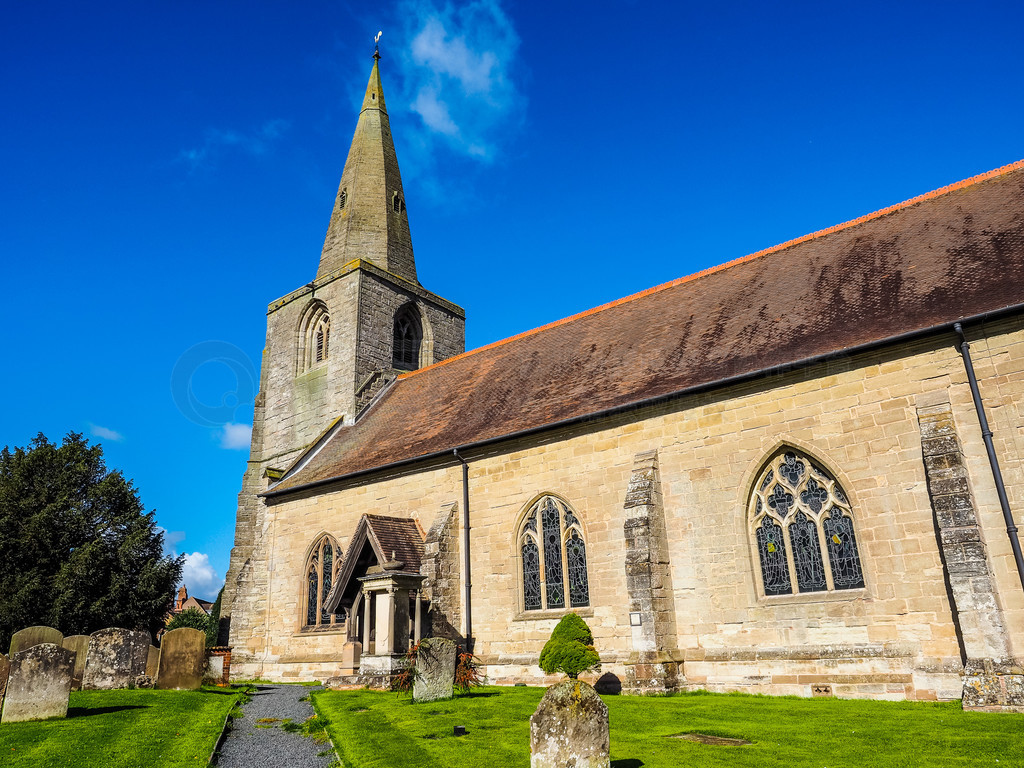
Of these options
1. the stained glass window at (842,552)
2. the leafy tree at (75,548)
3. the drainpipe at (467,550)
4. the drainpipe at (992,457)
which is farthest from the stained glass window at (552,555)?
the leafy tree at (75,548)

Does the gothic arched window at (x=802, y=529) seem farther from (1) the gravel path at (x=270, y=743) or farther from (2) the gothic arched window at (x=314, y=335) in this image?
(2) the gothic arched window at (x=314, y=335)

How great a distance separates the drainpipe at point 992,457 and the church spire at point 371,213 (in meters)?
22.9

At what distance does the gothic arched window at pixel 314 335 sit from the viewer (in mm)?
29562

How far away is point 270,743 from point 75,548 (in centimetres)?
2509

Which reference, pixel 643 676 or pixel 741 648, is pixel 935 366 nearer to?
pixel 741 648

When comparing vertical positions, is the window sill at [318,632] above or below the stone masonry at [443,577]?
below

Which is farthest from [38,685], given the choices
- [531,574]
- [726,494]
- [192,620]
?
[192,620]

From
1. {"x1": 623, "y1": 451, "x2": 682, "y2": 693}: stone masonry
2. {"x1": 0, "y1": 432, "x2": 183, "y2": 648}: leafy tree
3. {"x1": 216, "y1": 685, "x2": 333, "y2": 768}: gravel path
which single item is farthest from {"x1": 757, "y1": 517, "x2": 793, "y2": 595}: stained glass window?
{"x1": 0, "y1": 432, "x2": 183, "y2": 648}: leafy tree

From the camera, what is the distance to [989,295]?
12414 mm

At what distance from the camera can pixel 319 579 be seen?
21.2 meters

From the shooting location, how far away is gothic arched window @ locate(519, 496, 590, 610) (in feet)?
52.6

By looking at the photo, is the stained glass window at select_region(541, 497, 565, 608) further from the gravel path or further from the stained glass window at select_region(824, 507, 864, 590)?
the stained glass window at select_region(824, 507, 864, 590)

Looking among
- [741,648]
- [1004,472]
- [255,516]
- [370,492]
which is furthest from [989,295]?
[255,516]

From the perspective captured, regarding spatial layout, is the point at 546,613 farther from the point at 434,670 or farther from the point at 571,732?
the point at 571,732
